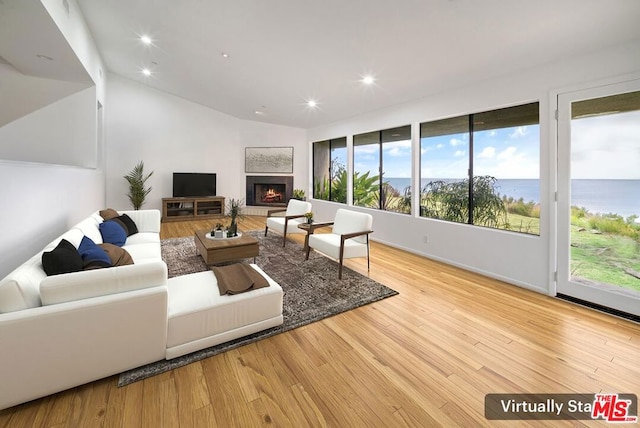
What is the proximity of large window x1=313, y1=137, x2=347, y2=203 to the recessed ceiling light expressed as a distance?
8.07 feet

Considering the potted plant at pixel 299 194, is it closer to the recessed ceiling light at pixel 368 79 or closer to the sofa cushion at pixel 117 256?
the recessed ceiling light at pixel 368 79

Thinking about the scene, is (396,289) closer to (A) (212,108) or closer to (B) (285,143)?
(B) (285,143)

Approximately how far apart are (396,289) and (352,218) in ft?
4.36

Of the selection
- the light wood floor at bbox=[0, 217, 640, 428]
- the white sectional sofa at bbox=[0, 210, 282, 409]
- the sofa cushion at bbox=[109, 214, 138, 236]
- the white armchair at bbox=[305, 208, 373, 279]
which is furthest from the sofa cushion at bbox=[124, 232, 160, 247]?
the light wood floor at bbox=[0, 217, 640, 428]

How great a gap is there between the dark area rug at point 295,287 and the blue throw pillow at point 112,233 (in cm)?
74

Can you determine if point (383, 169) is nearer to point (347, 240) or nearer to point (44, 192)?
point (347, 240)

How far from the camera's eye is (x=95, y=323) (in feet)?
5.74

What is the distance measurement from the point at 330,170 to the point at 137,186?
5103 mm

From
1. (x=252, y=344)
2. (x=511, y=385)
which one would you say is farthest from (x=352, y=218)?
(x=511, y=385)

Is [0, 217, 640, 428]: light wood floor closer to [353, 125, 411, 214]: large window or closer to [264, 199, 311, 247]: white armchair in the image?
[264, 199, 311, 247]: white armchair

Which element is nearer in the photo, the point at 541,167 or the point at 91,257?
the point at 91,257

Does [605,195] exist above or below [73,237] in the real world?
above

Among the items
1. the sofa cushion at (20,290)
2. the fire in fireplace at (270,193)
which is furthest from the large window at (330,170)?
the sofa cushion at (20,290)

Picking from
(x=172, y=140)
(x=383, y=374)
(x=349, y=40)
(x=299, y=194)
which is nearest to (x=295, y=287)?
(x=383, y=374)
